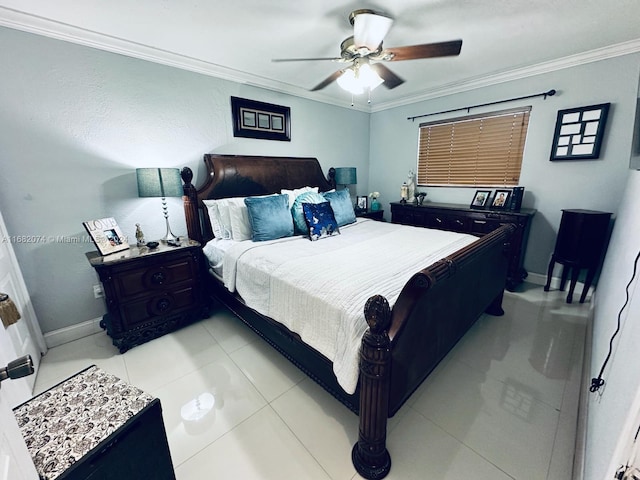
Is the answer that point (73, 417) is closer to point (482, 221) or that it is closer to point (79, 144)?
point (79, 144)

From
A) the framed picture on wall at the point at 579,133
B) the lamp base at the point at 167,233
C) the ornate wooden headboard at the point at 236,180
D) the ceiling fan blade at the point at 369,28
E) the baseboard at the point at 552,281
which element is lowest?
the baseboard at the point at 552,281

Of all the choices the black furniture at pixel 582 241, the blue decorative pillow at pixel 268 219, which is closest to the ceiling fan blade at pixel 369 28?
the blue decorative pillow at pixel 268 219

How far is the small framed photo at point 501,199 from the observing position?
317 centimetres

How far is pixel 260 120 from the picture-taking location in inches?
126

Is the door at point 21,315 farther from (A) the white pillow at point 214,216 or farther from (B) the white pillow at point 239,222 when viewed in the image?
(B) the white pillow at point 239,222

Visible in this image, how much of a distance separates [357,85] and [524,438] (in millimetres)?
2515

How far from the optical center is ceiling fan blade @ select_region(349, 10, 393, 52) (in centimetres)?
159

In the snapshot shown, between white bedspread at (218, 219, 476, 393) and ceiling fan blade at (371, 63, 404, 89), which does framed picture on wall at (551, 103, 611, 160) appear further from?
ceiling fan blade at (371, 63, 404, 89)

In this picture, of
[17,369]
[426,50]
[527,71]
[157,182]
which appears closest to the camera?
[17,369]

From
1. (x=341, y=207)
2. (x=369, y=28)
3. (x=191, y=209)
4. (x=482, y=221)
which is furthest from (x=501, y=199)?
(x=191, y=209)

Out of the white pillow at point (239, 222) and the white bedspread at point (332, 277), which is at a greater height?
the white pillow at point (239, 222)

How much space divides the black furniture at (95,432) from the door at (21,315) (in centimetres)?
90

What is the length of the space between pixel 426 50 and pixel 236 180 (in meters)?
2.12

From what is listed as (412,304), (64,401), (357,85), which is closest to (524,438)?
(412,304)
